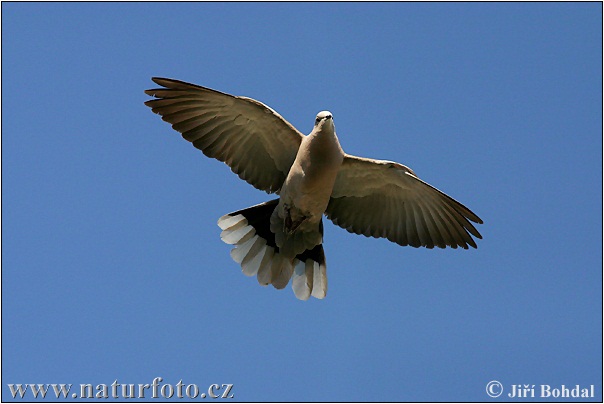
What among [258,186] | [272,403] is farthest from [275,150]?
[272,403]

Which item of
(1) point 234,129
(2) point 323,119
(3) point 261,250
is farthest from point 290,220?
(2) point 323,119

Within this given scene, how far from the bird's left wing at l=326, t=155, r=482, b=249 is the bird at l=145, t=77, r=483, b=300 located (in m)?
0.01

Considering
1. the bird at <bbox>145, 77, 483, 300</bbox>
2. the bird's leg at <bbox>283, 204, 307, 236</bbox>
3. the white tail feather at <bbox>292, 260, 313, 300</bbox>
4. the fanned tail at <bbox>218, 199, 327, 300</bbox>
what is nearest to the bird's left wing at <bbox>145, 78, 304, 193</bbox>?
the bird at <bbox>145, 77, 483, 300</bbox>

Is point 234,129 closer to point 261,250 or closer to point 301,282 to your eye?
point 261,250

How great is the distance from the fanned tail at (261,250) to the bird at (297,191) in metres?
0.01

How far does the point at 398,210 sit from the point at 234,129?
2.10 meters

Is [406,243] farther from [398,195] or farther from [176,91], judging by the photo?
[176,91]

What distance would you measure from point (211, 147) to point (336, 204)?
62.4 inches

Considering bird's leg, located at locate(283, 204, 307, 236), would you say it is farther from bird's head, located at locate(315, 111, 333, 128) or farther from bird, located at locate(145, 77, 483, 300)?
bird's head, located at locate(315, 111, 333, 128)

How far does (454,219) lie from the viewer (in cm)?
1056

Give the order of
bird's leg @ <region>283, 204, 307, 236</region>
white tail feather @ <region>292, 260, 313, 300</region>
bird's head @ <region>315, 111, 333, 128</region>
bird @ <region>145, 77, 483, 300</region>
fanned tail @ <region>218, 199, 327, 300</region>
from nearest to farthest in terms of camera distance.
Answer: bird's head @ <region>315, 111, 333, 128</region> < bird @ <region>145, 77, 483, 300</region> < bird's leg @ <region>283, 204, 307, 236</region> < fanned tail @ <region>218, 199, 327, 300</region> < white tail feather @ <region>292, 260, 313, 300</region>

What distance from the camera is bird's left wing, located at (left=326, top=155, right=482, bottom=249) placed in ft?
33.9

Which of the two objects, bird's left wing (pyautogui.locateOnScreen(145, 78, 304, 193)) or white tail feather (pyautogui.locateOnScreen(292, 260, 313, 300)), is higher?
bird's left wing (pyautogui.locateOnScreen(145, 78, 304, 193))

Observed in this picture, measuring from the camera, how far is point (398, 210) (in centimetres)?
1071
